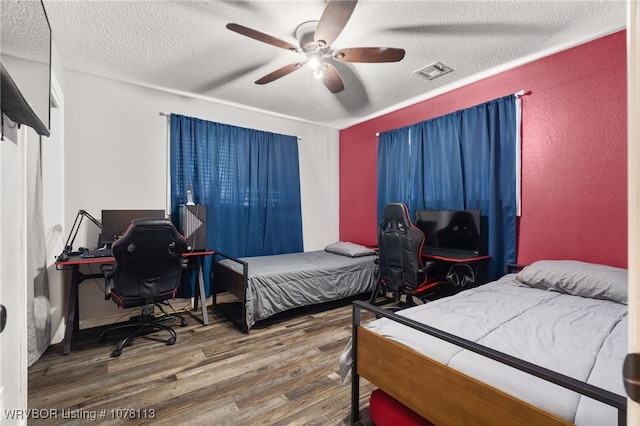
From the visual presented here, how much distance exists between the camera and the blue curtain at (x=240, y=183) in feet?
11.2

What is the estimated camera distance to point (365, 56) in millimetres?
2105

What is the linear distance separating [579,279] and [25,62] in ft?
10.8

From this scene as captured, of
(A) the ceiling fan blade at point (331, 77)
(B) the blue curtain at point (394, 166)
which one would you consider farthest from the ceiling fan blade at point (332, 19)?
(B) the blue curtain at point (394, 166)

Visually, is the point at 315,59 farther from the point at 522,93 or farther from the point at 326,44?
the point at 522,93

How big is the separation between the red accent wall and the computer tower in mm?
3182

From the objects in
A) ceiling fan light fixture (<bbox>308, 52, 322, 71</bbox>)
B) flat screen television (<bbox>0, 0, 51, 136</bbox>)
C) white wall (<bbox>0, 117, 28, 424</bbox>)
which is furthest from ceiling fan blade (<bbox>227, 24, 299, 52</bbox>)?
white wall (<bbox>0, 117, 28, 424</bbox>)

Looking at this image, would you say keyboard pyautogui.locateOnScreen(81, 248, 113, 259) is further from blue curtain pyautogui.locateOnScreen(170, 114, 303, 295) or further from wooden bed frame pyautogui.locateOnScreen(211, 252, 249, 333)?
wooden bed frame pyautogui.locateOnScreen(211, 252, 249, 333)

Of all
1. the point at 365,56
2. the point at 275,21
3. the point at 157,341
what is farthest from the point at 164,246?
the point at 365,56

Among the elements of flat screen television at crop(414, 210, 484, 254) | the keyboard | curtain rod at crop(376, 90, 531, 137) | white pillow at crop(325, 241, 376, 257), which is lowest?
white pillow at crop(325, 241, 376, 257)

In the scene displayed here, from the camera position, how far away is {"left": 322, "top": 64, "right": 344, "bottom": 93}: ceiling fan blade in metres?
2.28

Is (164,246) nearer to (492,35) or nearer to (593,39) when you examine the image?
(492,35)

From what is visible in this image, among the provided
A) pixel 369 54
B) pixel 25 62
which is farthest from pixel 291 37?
pixel 25 62

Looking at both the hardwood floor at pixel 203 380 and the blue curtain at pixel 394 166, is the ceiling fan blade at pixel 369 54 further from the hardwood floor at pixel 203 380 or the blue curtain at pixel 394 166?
the hardwood floor at pixel 203 380

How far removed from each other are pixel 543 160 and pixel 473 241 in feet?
3.08
